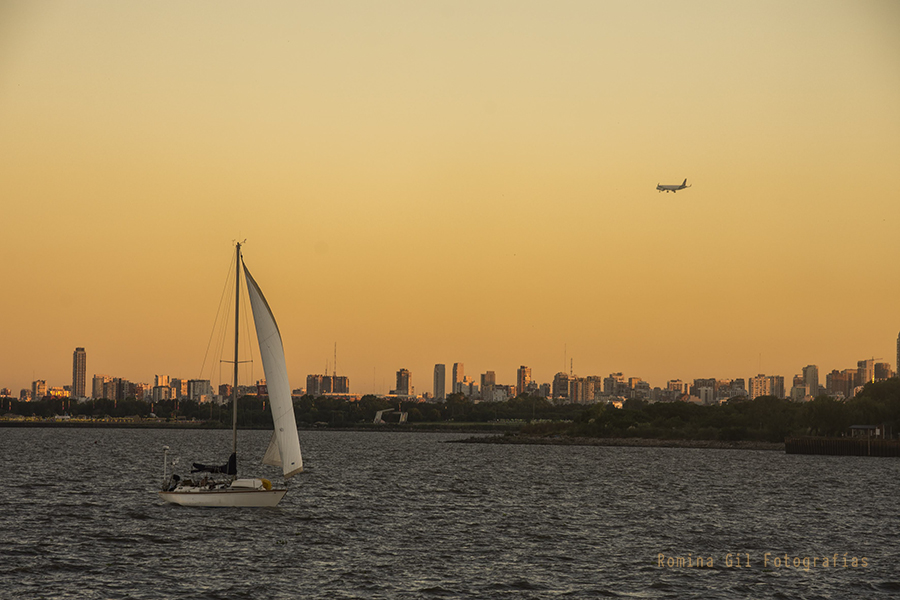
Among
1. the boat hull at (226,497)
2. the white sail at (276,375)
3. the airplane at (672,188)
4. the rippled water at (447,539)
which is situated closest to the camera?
the rippled water at (447,539)

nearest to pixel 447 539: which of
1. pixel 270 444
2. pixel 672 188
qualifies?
pixel 270 444

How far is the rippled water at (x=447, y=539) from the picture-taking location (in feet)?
125

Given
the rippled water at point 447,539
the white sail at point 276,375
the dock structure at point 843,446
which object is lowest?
the dock structure at point 843,446

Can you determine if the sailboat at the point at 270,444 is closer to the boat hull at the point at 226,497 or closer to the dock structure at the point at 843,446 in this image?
the boat hull at the point at 226,497

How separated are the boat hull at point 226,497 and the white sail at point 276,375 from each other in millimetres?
2148

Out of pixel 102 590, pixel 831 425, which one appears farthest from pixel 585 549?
pixel 831 425

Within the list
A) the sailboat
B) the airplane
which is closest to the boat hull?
the sailboat

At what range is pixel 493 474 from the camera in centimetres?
10412

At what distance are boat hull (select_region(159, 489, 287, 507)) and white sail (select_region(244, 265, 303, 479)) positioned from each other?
2.15m

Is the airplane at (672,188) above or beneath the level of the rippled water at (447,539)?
above

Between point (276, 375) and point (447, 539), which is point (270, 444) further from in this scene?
point (447, 539)

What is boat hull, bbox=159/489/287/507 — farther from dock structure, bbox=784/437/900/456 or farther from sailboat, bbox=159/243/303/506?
dock structure, bbox=784/437/900/456

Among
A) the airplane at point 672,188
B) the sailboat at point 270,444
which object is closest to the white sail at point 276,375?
the sailboat at point 270,444

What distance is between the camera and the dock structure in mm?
151750
